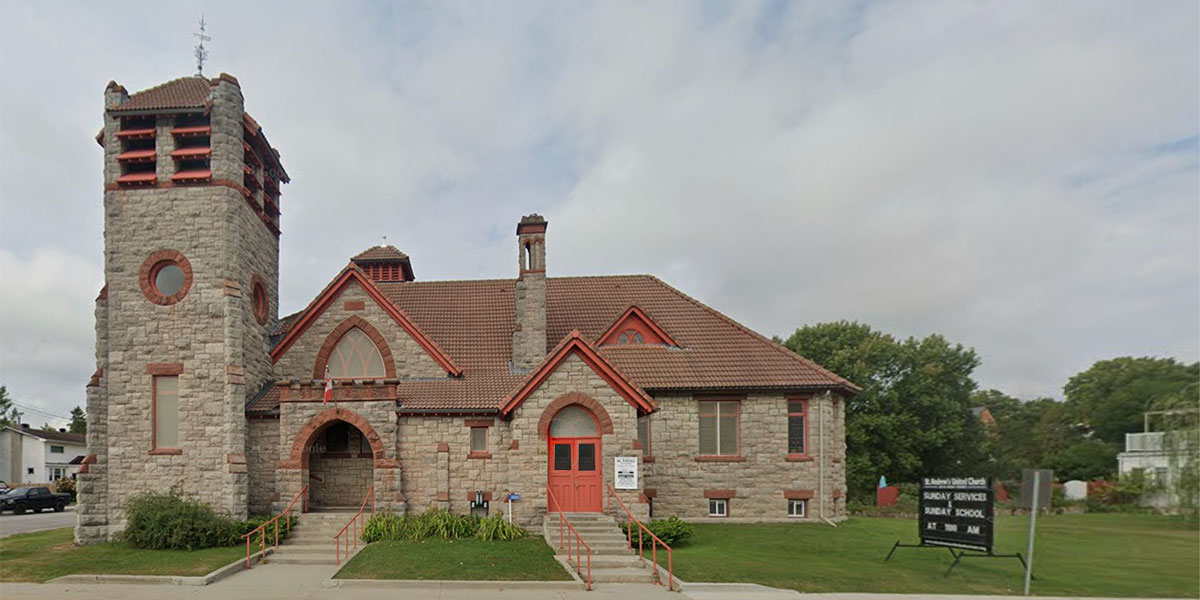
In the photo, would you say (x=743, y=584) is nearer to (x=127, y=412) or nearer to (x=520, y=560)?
(x=520, y=560)

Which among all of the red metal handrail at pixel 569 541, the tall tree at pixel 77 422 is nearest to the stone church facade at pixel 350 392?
the red metal handrail at pixel 569 541

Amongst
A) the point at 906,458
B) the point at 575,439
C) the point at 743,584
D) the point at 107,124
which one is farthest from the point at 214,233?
the point at 906,458

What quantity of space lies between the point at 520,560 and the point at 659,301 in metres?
12.9

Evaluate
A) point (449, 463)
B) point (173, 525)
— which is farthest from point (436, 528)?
point (173, 525)

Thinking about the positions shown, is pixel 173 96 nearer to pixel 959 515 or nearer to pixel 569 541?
pixel 569 541

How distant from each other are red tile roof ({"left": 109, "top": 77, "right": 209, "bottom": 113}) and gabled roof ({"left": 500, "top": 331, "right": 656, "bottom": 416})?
12.6 meters

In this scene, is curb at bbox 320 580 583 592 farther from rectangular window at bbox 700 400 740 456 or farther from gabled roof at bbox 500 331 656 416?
rectangular window at bbox 700 400 740 456

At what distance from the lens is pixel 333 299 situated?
2208cm

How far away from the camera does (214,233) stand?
19.6m

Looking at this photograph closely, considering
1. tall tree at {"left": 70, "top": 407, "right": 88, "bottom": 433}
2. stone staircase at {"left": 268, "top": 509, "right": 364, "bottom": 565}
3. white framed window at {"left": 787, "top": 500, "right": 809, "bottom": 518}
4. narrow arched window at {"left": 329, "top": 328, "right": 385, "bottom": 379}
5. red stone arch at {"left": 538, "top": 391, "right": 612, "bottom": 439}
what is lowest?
tall tree at {"left": 70, "top": 407, "right": 88, "bottom": 433}

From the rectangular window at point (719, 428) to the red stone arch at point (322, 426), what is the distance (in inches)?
396

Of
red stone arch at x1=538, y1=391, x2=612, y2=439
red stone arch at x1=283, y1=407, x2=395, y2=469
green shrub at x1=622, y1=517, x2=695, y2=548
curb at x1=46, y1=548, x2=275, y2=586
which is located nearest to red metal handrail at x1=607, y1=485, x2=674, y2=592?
green shrub at x1=622, y1=517, x2=695, y2=548

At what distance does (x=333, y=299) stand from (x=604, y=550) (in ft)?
40.5

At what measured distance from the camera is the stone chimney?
72.6 feet
